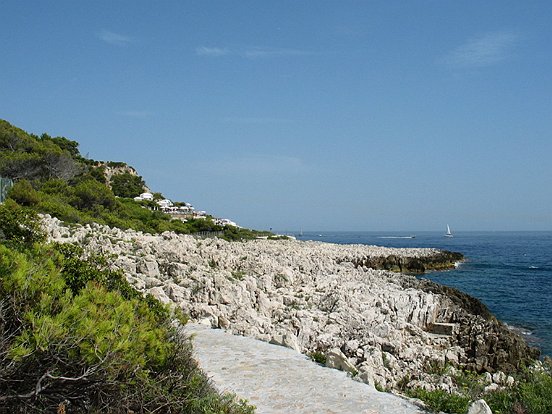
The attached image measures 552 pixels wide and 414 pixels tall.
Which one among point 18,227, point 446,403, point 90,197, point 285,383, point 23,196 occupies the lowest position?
point 446,403

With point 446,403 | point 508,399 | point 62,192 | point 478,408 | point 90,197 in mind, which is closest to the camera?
point 478,408

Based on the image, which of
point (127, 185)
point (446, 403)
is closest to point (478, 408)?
point (446, 403)

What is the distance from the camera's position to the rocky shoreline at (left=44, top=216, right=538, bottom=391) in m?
11.0

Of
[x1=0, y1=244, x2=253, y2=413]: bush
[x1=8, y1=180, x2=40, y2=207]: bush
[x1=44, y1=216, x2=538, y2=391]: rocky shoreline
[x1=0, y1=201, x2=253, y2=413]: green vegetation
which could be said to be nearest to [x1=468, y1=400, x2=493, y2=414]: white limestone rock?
[x1=44, y1=216, x2=538, y2=391]: rocky shoreline

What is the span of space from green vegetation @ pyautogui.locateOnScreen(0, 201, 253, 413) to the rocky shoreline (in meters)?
3.85

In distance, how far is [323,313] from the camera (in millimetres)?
14102

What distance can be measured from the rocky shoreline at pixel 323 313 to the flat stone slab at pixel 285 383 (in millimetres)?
586

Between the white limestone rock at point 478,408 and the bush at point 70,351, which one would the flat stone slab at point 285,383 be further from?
the bush at point 70,351

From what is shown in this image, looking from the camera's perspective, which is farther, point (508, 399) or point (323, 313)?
point (323, 313)

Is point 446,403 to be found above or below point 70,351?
below

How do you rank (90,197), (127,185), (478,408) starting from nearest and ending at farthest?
(478,408)
(90,197)
(127,185)

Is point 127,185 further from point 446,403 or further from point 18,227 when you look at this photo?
point 446,403

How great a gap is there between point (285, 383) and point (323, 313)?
22.1 ft

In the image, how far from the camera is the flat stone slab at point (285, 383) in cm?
669
